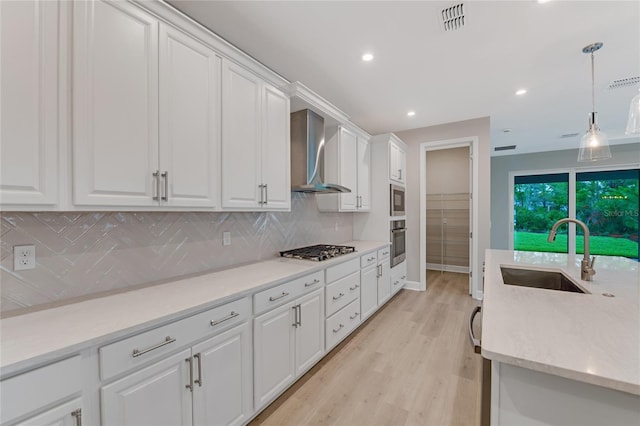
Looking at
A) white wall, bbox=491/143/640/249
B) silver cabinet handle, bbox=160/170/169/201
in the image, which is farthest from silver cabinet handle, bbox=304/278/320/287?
white wall, bbox=491/143/640/249

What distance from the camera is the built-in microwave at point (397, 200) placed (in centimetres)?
410

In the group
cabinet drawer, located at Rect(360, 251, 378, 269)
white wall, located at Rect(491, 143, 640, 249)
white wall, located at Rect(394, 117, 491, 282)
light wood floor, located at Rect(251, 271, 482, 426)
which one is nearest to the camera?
light wood floor, located at Rect(251, 271, 482, 426)

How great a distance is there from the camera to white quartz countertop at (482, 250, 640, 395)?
78cm

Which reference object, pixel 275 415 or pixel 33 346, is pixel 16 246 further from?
pixel 275 415

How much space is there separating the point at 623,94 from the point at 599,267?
2584 millimetres

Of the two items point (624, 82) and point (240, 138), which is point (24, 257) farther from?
point (624, 82)

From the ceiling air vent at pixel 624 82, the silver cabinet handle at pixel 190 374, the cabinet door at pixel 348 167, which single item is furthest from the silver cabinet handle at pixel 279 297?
the ceiling air vent at pixel 624 82

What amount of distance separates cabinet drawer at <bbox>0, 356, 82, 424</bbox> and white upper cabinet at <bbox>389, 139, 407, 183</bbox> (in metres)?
3.84

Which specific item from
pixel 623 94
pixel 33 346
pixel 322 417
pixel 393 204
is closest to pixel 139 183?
pixel 33 346

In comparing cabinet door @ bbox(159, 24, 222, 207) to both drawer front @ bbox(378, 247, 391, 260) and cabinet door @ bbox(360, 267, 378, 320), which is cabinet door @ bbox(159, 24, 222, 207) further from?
drawer front @ bbox(378, 247, 391, 260)

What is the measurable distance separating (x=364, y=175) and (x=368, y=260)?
1.32 metres

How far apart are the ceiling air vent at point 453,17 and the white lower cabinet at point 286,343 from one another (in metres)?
2.32

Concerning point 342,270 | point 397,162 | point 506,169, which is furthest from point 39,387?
point 506,169

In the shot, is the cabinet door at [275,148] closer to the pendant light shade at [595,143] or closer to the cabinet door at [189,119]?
the cabinet door at [189,119]
